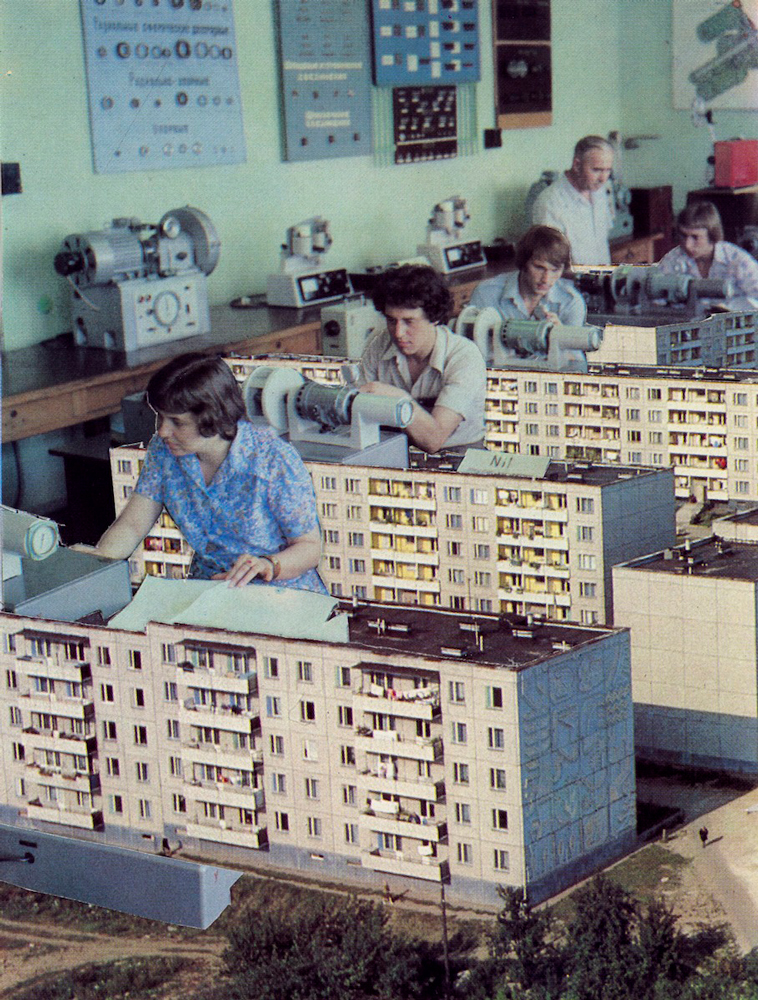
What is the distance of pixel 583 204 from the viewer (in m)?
5.72

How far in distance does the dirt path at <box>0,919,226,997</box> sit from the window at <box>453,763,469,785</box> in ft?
1.02

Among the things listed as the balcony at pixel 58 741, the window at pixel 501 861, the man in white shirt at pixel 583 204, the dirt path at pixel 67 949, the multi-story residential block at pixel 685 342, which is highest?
the man in white shirt at pixel 583 204

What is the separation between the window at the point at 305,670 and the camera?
1.73 metres

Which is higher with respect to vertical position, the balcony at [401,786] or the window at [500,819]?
the balcony at [401,786]

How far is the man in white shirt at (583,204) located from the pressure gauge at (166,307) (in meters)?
1.67

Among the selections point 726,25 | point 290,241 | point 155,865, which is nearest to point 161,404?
point 155,865

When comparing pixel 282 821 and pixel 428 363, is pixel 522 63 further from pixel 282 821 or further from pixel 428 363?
pixel 282 821

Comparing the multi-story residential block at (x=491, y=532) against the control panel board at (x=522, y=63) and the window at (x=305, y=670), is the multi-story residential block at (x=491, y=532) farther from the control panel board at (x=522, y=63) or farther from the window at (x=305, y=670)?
the control panel board at (x=522, y=63)

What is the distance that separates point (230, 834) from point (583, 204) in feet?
14.1

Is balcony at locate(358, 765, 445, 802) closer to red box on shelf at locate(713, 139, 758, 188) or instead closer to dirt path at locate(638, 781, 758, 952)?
dirt path at locate(638, 781, 758, 952)

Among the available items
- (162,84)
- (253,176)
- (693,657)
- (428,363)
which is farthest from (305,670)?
(253,176)

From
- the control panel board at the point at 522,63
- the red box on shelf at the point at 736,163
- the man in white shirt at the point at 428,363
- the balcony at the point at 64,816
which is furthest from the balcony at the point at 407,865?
the red box on shelf at the point at 736,163

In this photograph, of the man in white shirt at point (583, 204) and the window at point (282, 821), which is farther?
the man in white shirt at point (583, 204)

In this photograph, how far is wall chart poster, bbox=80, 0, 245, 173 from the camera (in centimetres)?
468
